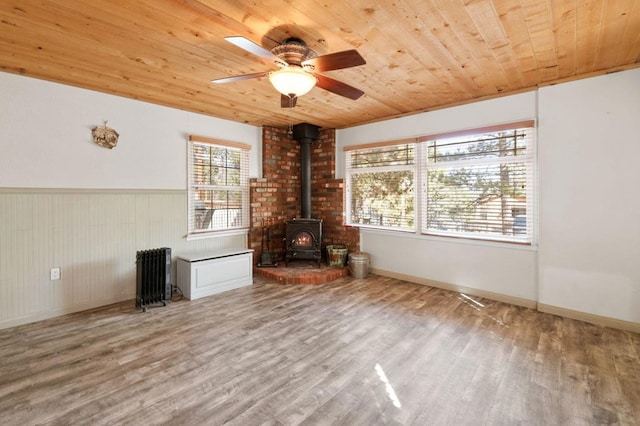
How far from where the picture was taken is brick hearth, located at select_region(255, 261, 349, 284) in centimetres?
462

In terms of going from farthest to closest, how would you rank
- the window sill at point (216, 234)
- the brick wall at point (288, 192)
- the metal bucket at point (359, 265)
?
the brick wall at point (288, 192), the metal bucket at point (359, 265), the window sill at point (216, 234)

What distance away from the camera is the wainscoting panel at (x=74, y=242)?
3.16 meters

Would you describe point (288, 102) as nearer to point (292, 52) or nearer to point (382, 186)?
point (292, 52)

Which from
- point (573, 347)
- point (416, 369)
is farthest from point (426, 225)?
point (416, 369)

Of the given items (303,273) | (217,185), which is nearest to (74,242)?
(217,185)

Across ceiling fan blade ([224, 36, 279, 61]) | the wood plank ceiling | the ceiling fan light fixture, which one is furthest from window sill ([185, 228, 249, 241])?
ceiling fan blade ([224, 36, 279, 61])

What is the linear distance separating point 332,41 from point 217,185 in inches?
122

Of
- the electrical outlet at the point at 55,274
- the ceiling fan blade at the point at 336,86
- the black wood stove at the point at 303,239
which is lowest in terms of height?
the electrical outlet at the point at 55,274

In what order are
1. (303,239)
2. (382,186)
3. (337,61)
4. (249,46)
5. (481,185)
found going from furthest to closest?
(303,239) < (382,186) < (481,185) < (337,61) < (249,46)

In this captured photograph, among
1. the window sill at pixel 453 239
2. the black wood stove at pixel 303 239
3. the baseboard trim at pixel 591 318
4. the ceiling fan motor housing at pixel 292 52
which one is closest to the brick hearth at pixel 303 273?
the black wood stove at pixel 303 239

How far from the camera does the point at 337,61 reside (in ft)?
7.29

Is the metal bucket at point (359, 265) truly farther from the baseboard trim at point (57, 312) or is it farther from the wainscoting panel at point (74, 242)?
the baseboard trim at point (57, 312)

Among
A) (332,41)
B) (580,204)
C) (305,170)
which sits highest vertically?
(332,41)

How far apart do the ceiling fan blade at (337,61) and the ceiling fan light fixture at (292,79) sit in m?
0.08
